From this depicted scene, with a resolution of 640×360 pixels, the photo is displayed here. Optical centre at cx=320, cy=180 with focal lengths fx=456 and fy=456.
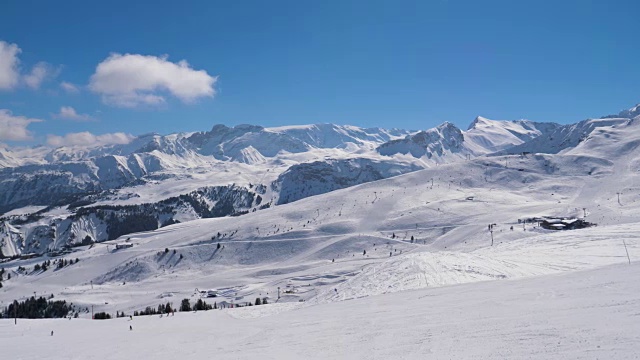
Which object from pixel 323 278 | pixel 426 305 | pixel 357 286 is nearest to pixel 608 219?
pixel 323 278

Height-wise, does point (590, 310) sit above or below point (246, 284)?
above

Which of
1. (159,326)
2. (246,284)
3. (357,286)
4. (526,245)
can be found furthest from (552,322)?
(246,284)

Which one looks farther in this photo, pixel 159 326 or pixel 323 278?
pixel 323 278

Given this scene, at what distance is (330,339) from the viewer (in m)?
28.9

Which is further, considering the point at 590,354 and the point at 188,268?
the point at 188,268

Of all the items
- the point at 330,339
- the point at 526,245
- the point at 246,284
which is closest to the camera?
the point at 330,339

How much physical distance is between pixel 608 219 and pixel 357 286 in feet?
467

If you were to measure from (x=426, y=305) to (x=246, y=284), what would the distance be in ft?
398

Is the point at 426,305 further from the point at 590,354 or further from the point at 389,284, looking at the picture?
the point at 590,354

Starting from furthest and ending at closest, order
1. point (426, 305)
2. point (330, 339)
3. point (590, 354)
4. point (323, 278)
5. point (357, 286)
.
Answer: point (323, 278), point (357, 286), point (426, 305), point (330, 339), point (590, 354)

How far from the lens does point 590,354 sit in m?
17.8

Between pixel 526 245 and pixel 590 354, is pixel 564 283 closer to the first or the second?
pixel 590 354

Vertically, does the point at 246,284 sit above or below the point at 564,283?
below

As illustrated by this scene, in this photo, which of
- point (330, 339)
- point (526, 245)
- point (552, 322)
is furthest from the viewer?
point (526, 245)
